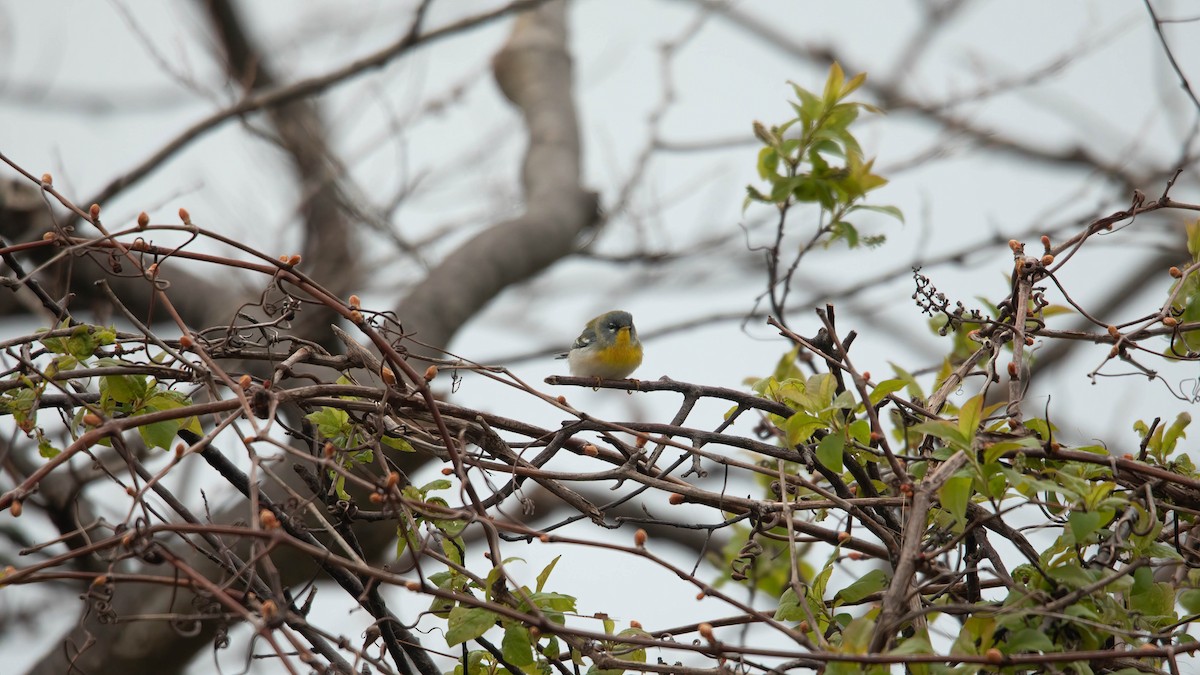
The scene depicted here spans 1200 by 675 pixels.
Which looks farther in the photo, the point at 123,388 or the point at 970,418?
the point at 123,388

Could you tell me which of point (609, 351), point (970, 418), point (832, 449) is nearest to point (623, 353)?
point (609, 351)

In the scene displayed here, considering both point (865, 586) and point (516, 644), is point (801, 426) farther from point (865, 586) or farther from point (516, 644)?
point (516, 644)

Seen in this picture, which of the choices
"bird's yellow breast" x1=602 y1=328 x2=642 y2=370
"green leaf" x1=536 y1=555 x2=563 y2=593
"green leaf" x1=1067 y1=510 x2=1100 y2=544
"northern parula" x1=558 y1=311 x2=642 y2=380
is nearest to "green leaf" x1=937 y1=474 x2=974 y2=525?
"green leaf" x1=1067 y1=510 x2=1100 y2=544

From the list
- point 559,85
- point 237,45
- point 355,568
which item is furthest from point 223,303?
point 355,568

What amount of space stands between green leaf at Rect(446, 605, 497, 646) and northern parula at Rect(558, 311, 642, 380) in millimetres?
2679

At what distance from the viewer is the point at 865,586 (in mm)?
2068

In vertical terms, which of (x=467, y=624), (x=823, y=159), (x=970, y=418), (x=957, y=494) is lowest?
(x=467, y=624)

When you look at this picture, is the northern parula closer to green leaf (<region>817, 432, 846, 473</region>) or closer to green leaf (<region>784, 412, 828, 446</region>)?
green leaf (<region>784, 412, 828, 446</region>)

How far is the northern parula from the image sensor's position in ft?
15.5

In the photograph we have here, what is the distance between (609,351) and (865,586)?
8.92ft

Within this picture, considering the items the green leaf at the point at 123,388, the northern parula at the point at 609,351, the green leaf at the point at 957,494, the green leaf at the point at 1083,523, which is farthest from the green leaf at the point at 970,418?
the northern parula at the point at 609,351

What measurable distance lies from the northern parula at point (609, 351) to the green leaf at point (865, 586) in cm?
256

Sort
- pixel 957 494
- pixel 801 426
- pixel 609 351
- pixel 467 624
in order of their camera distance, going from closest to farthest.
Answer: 1. pixel 957 494
2. pixel 467 624
3. pixel 801 426
4. pixel 609 351

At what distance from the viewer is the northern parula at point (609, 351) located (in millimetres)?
4730
